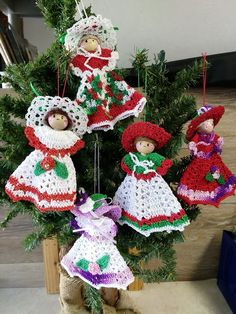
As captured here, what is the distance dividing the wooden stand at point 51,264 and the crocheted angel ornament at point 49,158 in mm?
372

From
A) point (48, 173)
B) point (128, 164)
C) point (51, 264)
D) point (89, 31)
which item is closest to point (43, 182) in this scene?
point (48, 173)

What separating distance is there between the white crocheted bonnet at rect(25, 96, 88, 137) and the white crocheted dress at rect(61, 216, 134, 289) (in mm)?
134

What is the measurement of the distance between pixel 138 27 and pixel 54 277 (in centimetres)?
64

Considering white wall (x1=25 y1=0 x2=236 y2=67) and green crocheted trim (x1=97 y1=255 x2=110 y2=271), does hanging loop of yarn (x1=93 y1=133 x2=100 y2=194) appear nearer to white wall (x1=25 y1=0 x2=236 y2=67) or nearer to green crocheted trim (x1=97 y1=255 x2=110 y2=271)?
green crocheted trim (x1=97 y1=255 x2=110 y2=271)

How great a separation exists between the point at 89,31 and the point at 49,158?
19cm

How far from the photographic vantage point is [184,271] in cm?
83

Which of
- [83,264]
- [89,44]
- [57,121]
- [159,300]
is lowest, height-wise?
[159,300]

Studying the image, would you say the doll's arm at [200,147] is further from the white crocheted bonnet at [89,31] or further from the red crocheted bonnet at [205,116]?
the white crocheted bonnet at [89,31]

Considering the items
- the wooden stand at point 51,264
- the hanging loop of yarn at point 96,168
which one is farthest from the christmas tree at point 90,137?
the wooden stand at point 51,264

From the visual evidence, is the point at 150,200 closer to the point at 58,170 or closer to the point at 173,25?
the point at 58,170

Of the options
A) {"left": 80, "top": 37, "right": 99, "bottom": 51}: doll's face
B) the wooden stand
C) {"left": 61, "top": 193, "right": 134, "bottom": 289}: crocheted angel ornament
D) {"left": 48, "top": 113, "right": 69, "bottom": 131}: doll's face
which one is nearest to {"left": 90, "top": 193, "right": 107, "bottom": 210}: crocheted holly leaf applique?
{"left": 61, "top": 193, "right": 134, "bottom": 289}: crocheted angel ornament

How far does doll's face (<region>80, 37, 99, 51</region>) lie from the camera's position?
1.46ft

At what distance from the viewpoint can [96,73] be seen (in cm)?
44

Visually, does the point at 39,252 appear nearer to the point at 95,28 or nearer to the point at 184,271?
the point at 184,271
